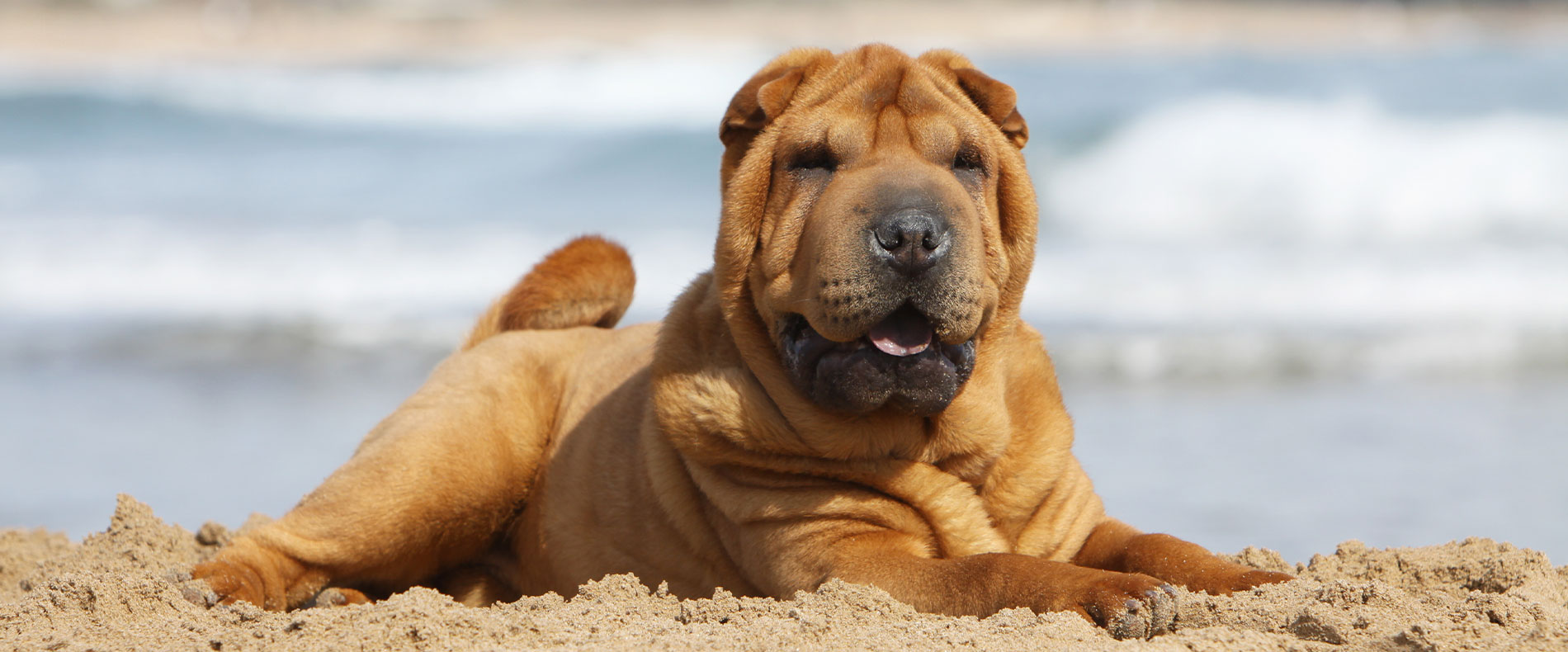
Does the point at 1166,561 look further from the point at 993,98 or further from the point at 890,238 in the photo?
the point at 993,98

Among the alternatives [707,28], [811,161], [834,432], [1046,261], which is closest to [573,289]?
[811,161]

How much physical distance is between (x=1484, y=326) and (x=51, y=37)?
39.8m

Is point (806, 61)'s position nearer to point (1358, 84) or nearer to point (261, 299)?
point (261, 299)

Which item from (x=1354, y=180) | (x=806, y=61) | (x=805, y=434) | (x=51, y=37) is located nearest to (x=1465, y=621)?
(x=805, y=434)

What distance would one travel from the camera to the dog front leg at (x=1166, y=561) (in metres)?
3.31

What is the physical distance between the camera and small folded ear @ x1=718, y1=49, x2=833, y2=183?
11.9ft

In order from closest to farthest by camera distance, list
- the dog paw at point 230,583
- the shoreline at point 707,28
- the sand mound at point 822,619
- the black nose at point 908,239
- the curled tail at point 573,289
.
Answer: the sand mound at point 822,619 → the black nose at point 908,239 → the dog paw at point 230,583 → the curled tail at point 573,289 → the shoreline at point 707,28

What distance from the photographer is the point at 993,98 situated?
3.74m

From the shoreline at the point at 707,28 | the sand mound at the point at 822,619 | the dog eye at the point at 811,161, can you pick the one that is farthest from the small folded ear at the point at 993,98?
the shoreline at the point at 707,28

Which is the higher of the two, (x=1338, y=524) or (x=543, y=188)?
(x=543, y=188)

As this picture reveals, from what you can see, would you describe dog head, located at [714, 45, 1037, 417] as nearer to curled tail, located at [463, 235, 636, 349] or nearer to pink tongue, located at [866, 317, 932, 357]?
pink tongue, located at [866, 317, 932, 357]

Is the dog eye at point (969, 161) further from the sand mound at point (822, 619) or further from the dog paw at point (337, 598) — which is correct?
the dog paw at point (337, 598)

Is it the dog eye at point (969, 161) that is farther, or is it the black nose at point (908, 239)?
the dog eye at point (969, 161)

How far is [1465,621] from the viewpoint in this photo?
2979mm
